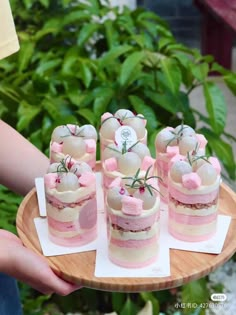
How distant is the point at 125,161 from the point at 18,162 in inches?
9.1

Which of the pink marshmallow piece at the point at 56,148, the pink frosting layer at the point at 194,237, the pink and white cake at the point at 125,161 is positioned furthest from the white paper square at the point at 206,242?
the pink marshmallow piece at the point at 56,148

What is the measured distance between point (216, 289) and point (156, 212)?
125 centimetres

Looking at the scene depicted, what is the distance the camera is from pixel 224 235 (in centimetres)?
105

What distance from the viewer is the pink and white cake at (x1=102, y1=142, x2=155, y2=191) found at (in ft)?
3.44

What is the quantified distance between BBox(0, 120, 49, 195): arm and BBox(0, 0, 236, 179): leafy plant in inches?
28.9

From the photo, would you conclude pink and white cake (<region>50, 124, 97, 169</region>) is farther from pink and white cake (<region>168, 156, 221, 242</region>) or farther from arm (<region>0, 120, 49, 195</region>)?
pink and white cake (<region>168, 156, 221, 242</region>)

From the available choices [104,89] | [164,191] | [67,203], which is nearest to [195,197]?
[164,191]

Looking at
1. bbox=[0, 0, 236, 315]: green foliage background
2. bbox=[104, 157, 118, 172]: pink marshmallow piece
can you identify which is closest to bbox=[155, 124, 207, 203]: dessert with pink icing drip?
bbox=[104, 157, 118, 172]: pink marshmallow piece

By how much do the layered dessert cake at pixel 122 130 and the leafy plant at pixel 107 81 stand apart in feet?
2.38

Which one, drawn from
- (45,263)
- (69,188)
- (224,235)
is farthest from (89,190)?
(224,235)

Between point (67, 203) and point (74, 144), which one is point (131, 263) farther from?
point (74, 144)

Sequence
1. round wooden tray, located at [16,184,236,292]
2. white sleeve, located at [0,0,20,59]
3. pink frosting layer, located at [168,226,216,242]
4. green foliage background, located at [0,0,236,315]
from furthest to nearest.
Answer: green foliage background, located at [0,0,236,315] < white sleeve, located at [0,0,20,59] < pink frosting layer, located at [168,226,216,242] < round wooden tray, located at [16,184,236,292]

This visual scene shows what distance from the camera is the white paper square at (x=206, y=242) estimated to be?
101 centimetres

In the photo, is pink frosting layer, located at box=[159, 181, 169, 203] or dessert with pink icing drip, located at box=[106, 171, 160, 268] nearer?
dessert with pink icing drip, located at box=[106, 171, 160, 268]
